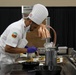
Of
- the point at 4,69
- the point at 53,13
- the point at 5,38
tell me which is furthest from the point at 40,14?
the point at 53,13

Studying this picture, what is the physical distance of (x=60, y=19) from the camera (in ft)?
14.3

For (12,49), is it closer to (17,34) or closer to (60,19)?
(17,34)

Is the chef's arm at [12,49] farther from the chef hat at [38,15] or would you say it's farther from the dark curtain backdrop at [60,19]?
the dark curtain backdrop at [60,19]

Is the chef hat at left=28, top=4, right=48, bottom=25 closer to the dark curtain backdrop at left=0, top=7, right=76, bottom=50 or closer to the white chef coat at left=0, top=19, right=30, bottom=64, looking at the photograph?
the white chef coat at left=0, top=19, right=30, bottom=64

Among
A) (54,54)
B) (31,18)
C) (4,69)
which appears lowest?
(4,69)

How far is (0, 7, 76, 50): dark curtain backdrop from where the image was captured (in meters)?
4.34

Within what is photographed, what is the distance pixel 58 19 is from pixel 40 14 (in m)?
2.44

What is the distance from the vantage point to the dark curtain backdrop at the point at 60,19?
434 cm

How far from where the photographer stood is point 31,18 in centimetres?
197

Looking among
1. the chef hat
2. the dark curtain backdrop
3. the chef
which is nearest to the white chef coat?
the chef

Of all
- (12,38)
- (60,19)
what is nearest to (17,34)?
(12,38)

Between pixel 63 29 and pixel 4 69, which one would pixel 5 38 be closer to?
pixel 4 69

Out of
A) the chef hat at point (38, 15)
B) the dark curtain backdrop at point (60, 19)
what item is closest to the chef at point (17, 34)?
the chef hat at point (38, 15)

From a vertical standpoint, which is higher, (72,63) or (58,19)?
(58,19)
